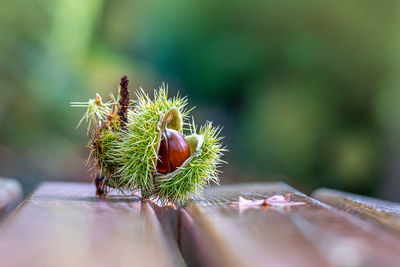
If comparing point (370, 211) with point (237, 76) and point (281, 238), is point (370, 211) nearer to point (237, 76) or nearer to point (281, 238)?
point (281, 238)

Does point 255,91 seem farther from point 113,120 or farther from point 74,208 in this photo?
point 74,208

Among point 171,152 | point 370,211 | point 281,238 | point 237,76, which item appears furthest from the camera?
point 237,76

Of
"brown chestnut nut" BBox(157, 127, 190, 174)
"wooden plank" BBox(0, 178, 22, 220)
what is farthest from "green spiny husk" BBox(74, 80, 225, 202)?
"wooden plank" BBox(0, 178, 22, 220)

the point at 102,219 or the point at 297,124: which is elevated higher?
the point at 297,124

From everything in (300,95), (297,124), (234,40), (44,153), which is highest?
(234,40)

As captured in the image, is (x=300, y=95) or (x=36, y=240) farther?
(x=300, y=95)

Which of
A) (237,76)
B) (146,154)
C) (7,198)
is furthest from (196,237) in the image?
(237,76)

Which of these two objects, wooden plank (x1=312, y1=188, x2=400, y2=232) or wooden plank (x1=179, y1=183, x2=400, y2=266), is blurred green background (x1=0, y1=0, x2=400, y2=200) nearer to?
wooden plank (x1=312, y1=188, x2=400, y2=232)

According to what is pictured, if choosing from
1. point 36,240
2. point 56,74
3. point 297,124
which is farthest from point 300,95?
point 36,240
